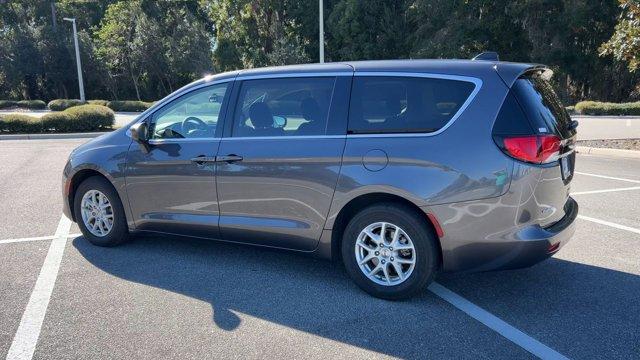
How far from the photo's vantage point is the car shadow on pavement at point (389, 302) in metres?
3.44

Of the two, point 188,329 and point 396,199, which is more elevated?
point 396,199

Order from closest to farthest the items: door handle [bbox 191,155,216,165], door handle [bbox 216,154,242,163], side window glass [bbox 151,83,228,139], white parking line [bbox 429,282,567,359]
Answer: white parking line [bbox 429,282,567,359], door handle [bbox 216,154,242,163], door handle [bbox 191,155,216,165], side window glass [bbox 151,83,228,139]

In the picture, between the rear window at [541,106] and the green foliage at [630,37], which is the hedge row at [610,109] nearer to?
the green foliage at [630,37]

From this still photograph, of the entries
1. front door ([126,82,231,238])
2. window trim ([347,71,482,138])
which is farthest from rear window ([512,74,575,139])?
front door ([126,82,231,238])

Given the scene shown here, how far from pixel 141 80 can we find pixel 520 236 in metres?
48.7

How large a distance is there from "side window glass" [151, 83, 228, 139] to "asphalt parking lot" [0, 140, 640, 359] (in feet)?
3.90

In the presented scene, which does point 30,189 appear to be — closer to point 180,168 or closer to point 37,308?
point 180,168

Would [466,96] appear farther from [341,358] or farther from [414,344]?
[341,358]

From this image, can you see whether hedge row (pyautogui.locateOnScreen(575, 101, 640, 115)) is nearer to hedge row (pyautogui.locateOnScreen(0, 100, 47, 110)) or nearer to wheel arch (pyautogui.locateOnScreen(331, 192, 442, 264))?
wheel arch (pyautogui.locateOnScreen(331, 192, 442, 264))

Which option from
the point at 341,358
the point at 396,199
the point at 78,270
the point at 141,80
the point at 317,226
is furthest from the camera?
the point at 141,80

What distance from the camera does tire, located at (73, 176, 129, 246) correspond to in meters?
5.17

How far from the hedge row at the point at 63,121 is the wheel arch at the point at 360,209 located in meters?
15.9

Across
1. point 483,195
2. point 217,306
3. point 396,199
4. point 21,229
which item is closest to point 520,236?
point 483,195

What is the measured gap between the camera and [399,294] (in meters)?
3.95
